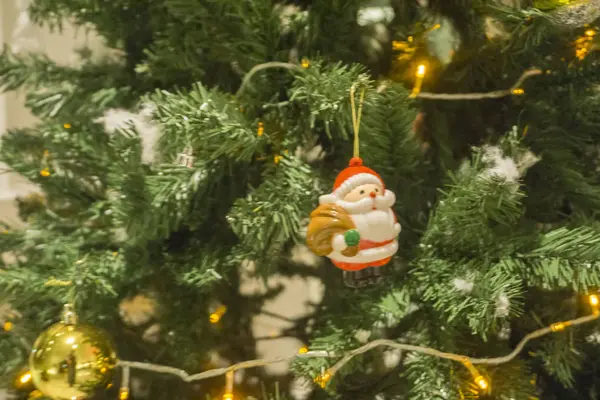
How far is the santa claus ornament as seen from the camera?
0.43 metres

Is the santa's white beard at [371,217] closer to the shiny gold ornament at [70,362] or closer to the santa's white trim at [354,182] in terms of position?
the santa's white trim at [354,182]

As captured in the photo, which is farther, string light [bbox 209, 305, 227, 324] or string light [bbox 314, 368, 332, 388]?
string light [bbox 209, 305, 227, 324]

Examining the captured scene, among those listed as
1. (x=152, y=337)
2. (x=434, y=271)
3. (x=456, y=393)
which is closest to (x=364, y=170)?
(x=434, y=271)

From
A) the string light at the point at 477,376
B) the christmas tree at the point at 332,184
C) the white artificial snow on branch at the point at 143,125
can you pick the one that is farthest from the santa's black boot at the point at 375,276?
the white artificial snow on branch at the point at 143,125

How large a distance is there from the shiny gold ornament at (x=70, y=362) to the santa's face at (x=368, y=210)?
25cm

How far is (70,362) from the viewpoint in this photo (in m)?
0.45

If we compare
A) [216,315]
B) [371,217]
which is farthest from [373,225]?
[216,315]

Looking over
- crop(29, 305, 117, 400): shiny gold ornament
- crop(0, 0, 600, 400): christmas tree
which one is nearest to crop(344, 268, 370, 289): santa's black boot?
crop(0, 0, 600, 400): christmas tree

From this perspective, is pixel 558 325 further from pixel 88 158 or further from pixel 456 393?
pixel 88 158

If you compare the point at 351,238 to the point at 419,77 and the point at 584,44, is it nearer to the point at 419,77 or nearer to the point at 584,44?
the point at 419,77

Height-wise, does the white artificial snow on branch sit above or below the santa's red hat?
above

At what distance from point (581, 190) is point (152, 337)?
1.76 feet

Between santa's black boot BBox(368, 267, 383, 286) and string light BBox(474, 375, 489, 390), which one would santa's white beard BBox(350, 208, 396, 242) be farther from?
string light BBox(474, 375, 489, 390)

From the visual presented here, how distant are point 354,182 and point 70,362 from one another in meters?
0.29
